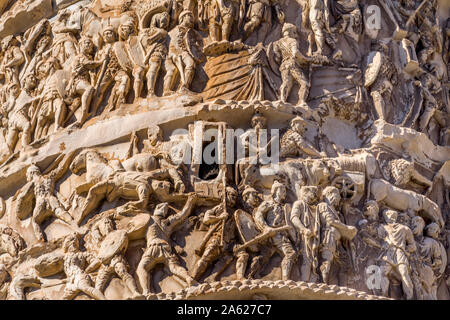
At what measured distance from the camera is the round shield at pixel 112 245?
15.1m

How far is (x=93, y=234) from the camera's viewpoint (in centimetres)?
1546

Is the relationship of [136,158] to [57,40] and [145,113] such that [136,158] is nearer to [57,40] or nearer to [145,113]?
[145,113]

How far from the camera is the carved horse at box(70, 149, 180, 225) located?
15508 millimetres

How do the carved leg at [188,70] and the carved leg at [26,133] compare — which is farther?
the carved leg at [26,133]

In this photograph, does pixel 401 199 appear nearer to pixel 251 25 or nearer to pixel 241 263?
pixel 241 263

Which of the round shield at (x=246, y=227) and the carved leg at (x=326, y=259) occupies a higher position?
the round shield at (x=246, y=227)

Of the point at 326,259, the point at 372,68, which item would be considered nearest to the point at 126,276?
the point at 326,259

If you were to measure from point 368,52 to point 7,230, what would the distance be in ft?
18.3


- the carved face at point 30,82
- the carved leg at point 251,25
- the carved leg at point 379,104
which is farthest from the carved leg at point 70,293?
the carved leg at point 379,104

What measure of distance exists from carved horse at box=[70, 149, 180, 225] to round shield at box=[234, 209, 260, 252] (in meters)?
1.08

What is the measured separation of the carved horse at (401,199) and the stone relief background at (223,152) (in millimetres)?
20

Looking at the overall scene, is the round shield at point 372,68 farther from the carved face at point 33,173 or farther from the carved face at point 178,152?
the carved face at point 33,173
